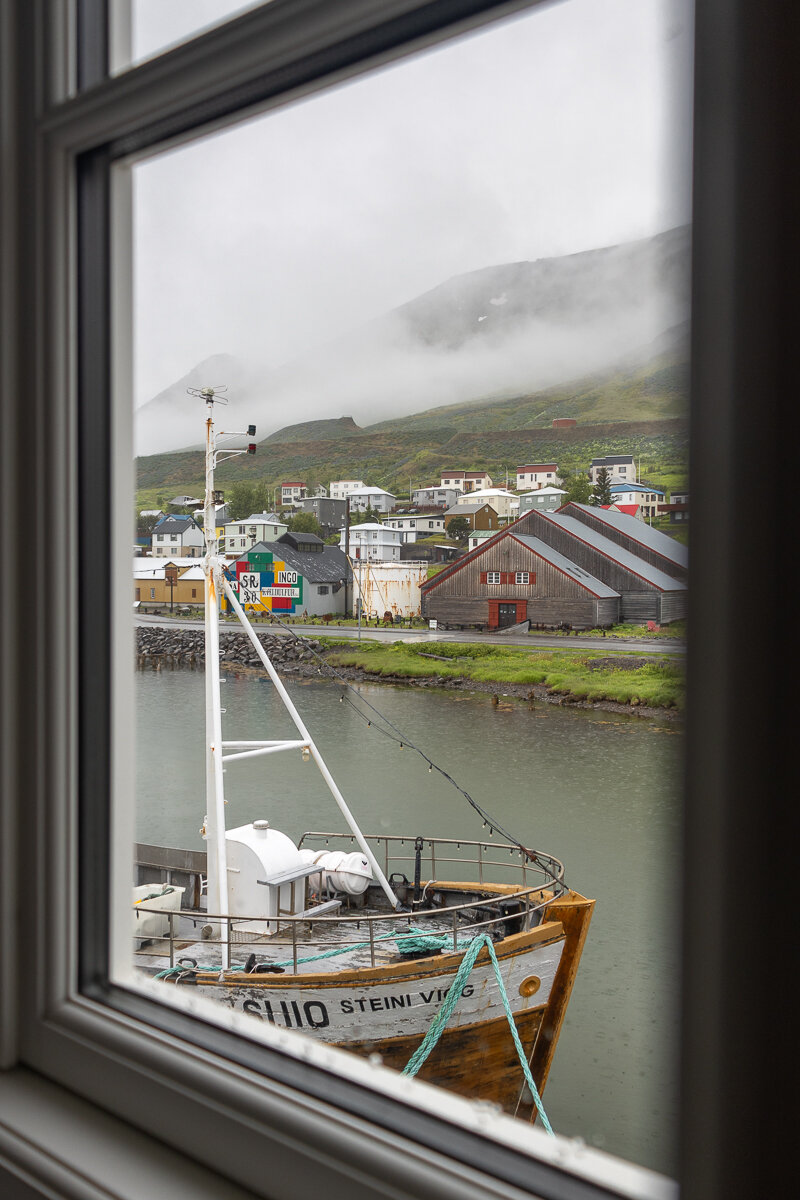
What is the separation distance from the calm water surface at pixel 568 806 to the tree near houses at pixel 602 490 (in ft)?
0.65

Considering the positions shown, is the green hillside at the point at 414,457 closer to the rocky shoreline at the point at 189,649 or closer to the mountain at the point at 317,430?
the mountain at the point at 317,430

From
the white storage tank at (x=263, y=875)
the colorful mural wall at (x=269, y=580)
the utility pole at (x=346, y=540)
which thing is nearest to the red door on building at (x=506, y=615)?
the utility pole at (x=346, y=540)

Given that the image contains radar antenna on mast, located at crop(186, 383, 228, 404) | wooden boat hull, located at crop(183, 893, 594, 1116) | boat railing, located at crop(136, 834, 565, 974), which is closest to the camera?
radar antenna on mast, located at crop(186, 383, 228, 404)

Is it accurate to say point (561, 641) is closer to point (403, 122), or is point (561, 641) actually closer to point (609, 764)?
point (609, 764)

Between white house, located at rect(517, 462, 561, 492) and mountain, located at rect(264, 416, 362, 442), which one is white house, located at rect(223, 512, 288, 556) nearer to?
mountain, located at rect(264, 416, 362, 442)

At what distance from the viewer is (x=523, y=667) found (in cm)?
91

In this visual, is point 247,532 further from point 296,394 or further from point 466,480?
point 466,480

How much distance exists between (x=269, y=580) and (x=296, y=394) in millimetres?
278

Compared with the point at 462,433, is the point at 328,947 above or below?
below

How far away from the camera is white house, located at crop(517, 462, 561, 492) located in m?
0.83

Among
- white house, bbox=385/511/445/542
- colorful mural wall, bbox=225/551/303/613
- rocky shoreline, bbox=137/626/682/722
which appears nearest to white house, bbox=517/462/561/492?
white house, bbox=385/511/445/542

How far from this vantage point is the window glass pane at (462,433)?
641mm

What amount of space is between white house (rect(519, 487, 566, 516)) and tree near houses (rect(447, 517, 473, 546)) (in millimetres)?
69

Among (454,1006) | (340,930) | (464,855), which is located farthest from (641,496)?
(340,930)
